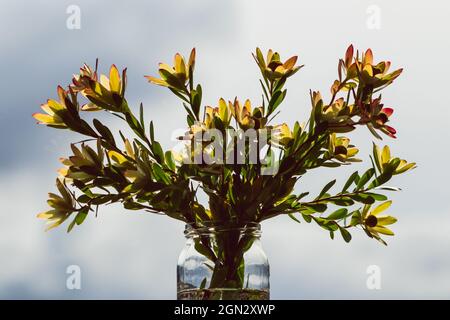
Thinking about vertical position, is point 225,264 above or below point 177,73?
below

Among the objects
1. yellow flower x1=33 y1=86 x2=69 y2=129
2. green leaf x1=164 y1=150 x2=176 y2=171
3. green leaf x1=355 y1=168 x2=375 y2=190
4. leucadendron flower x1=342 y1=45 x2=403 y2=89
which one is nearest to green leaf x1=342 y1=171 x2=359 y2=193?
green leaf x1=355 y1=168 x2=375 y2=190

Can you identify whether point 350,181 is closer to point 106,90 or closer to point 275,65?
point 275,65

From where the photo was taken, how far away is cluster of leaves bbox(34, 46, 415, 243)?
2.72 ft

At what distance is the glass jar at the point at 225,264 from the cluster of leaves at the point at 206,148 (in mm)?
16

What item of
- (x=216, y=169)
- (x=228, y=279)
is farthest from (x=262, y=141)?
(x=228, y=279)

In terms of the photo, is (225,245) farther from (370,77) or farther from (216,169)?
(370,77)

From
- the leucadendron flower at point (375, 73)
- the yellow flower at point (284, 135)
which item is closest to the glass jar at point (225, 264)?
the yellow flower at point (284, 135)

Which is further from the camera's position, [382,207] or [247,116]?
[382,207]

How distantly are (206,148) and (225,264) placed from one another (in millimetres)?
139

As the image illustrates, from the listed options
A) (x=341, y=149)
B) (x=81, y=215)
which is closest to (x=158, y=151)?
(x=81, y=215)

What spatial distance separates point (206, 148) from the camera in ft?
2.74

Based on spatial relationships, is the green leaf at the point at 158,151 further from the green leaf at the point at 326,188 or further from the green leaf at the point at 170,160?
the green leaf at the point at 326,188

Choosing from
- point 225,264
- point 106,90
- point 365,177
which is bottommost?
point 225,264

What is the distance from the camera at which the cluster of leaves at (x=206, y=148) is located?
828 mm
